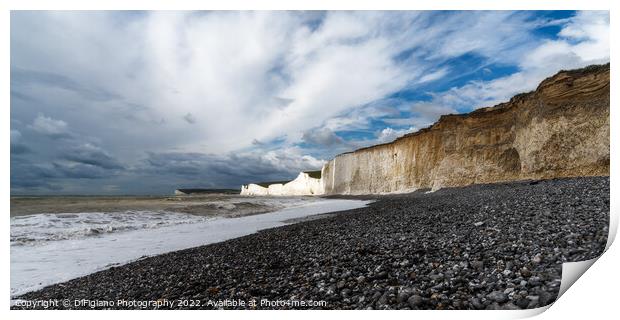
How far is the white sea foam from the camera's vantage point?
546 centimetres

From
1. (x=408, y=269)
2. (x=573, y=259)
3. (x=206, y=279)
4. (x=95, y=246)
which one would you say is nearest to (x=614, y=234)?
(x=573, y=259)

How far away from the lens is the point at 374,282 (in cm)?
335

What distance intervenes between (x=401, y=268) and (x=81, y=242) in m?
8.65

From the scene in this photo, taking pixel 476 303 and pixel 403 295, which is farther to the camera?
pixel 403 295

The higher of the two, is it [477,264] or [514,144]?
[514,144]

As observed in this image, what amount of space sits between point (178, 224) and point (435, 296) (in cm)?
1126

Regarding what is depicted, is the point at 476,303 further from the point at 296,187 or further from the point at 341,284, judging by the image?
the point at 296,187

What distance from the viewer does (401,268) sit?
3617 millimetres

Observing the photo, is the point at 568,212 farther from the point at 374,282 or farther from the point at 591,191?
the point at 374,282

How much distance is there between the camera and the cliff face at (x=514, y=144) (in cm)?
1133

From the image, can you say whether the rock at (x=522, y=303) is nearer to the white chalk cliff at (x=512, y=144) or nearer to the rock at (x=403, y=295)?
the rock at (x=403, y=295)

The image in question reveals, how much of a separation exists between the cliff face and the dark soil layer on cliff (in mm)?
7336

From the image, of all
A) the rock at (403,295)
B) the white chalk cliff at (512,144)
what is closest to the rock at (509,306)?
the rock at (403,295)

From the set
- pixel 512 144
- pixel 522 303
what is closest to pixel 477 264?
pixel 522 303
